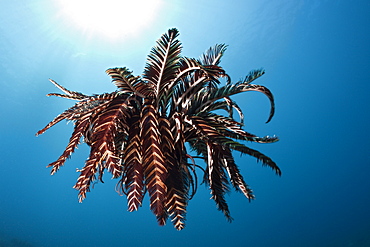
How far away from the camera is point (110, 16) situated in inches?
1134

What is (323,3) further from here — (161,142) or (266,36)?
(161,142)

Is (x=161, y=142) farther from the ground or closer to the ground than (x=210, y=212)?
closer to the ground

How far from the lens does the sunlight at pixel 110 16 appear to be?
2787 centimetres

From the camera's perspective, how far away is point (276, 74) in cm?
4503

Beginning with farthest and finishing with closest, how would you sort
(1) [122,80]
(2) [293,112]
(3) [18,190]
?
(3) [18,190], (2) [293,112], (1) [122,80]

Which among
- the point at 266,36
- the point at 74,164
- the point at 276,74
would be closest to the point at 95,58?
the point at 266,36

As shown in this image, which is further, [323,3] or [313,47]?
[313,47]

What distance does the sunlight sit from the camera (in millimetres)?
27867

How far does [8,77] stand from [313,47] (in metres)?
48.3

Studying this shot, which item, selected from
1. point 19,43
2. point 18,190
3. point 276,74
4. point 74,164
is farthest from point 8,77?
point 18,190

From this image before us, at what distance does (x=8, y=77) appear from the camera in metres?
39.7

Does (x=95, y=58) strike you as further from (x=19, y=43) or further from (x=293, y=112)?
(x=293, y=112)

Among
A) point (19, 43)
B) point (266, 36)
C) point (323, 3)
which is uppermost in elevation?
point (323, 3)

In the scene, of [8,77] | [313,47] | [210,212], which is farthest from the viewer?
[210,212]
